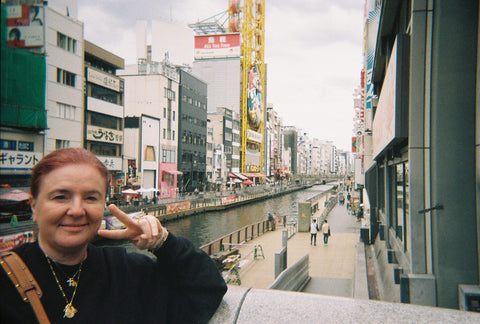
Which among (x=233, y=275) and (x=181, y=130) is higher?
(x=181, y=130)

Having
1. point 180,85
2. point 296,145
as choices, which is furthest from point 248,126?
point 296,145

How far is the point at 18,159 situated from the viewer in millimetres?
1202

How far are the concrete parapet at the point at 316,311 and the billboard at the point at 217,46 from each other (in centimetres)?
6542

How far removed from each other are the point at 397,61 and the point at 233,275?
6.80 m

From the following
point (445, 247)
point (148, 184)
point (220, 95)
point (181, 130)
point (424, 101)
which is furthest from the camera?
A: point (220, 95)

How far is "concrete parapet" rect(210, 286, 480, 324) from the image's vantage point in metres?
1.29

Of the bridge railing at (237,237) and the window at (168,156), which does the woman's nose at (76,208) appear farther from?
the window at (168,156)

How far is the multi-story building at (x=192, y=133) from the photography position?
43.8 meters

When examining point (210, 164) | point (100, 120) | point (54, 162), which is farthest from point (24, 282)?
point (210, 164)

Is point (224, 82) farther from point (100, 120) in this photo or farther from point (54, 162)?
point (54, 162)

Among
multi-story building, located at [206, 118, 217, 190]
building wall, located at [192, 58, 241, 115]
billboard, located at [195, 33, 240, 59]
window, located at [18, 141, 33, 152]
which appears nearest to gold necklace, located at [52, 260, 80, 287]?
window, located at [18, 141, 33, 152]

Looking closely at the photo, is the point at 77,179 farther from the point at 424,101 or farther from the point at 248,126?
the point at 248,126

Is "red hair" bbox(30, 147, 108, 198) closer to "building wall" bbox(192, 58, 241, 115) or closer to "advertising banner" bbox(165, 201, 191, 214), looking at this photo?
"advertising banner" bbox(165, 201, 191, 214)

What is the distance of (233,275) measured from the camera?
9.41 metres
